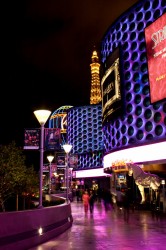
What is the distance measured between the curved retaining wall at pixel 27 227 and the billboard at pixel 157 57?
22379 millimetres

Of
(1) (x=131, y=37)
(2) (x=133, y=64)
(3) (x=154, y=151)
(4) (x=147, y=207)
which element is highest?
(1) (x=131, y=37)

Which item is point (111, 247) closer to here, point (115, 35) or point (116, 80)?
point (116, 80)

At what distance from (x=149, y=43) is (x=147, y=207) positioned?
56.6 feet

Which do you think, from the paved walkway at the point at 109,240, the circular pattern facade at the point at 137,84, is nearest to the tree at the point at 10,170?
the paved walkway at the point at 109,240

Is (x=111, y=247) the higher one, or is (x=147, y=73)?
(x=147, y=73)

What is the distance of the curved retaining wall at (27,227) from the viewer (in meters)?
8.84

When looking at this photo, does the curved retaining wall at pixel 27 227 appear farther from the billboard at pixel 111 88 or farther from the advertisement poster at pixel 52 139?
the billboard at pixel 111 88

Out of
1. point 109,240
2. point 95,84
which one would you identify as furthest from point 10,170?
point 95,84

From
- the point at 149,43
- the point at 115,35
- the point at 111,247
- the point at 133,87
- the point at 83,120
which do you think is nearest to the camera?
the point at 111,247

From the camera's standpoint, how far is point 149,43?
34719 millimetres

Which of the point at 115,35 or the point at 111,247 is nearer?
the point at 111,247

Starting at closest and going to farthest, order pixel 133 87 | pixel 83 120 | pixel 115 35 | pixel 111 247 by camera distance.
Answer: pixel 111 247, pixel 133 87, pixel 115 35, pixel 83 120

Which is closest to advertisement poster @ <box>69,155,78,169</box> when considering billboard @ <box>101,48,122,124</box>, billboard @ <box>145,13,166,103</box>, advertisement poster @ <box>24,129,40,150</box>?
billboard @ <box>101,48,122,124</box>

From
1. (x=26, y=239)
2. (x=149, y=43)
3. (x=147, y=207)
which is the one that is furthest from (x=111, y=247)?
(x=149, y=43)
